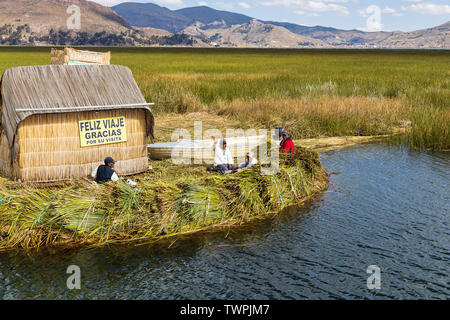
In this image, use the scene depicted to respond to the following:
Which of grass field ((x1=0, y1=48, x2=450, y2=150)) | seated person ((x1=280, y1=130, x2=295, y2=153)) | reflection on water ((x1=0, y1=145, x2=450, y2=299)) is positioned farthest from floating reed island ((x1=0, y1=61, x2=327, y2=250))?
grass field ((x1=0, y1=48, x2=450, y2=150))

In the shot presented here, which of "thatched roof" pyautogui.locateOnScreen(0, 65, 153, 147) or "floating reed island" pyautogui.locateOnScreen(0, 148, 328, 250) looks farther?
"thatched roof" pyautogui.locateOnScreen(0, 65, 153, 147)

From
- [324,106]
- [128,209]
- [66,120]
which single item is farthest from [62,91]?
[324,106]

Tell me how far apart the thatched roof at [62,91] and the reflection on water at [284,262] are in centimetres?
475

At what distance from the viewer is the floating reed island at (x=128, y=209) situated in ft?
35.4

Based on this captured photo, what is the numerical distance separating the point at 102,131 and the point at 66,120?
118 centimetres

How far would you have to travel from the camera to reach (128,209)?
444 inches

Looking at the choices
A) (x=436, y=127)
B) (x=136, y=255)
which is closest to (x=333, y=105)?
(x=436, y=127)

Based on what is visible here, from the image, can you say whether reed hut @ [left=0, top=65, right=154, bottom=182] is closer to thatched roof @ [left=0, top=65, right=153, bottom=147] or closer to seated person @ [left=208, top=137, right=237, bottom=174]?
thatched roof @ [left=0, top=65, right=153, bottom=147]

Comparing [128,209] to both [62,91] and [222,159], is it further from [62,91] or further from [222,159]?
[222,159]

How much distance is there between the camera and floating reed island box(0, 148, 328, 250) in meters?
10.8

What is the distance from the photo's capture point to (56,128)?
45.3 ft
